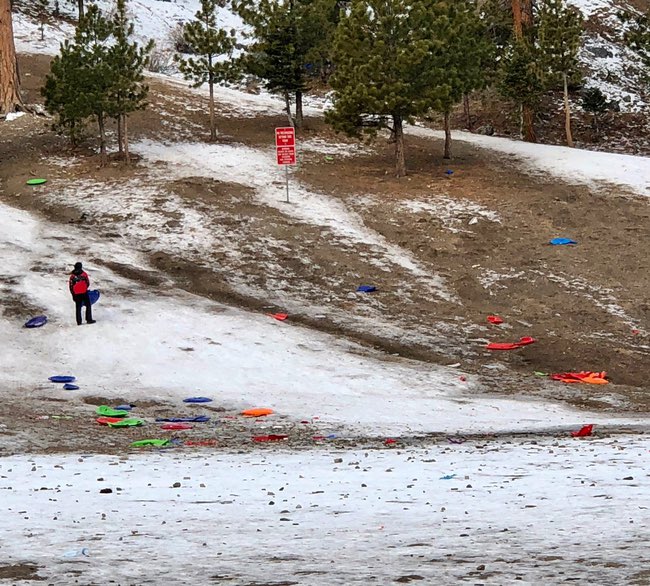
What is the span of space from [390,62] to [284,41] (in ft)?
26.8

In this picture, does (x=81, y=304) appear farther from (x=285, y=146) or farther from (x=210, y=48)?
(x=210, y=48)

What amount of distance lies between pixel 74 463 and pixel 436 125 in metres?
35.8

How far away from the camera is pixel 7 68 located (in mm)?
36156

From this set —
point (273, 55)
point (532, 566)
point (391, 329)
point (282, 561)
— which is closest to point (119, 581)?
point (282, 561)

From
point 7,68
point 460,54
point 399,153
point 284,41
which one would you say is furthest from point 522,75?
point 7,68

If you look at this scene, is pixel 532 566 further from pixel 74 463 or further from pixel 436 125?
pixel 436 125

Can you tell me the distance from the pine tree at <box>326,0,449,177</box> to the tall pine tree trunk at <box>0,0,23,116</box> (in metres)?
13.6

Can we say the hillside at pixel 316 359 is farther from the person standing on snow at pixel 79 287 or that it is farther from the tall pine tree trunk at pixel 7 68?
the tall pine tree trunk at pixel 7 68

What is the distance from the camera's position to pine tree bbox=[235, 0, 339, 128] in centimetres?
3609

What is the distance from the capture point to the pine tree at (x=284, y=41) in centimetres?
3609

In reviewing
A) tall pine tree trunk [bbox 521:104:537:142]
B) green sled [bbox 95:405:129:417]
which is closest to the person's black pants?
green sled [bbox 95:405:129:417]

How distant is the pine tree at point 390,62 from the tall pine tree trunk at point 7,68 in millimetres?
13627

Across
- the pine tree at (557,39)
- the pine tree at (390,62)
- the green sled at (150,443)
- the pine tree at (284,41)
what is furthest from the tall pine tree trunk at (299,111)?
the green sled at (150,443)

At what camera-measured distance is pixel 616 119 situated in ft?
154
